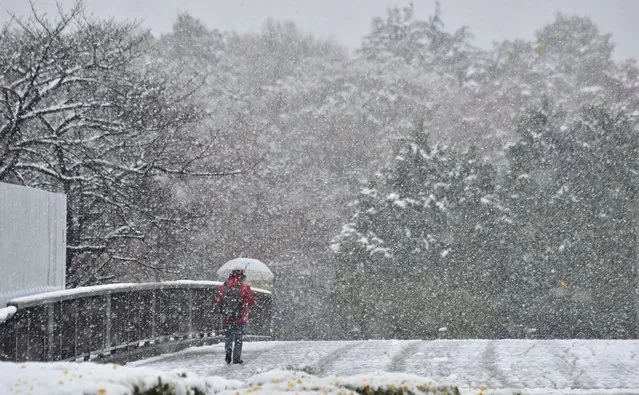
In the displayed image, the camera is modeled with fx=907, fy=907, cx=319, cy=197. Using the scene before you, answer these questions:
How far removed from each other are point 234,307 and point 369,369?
2.79m

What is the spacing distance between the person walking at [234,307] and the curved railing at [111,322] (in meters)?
1.78

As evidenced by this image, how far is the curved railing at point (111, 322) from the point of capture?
454 inches

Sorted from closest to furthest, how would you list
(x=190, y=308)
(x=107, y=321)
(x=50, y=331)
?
(x=50, y=331)
(x=107, y=321)
(x=190, y=308)

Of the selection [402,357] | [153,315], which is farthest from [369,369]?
[153,315]

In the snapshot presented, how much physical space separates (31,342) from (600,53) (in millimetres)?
51593

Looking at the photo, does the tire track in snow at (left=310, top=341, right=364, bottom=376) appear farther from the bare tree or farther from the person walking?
the bare tree

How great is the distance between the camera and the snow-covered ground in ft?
18.5

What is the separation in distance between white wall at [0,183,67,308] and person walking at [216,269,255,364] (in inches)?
108

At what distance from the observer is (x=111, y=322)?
14984mm

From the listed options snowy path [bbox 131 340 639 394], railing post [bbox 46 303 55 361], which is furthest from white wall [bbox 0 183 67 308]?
snowy path [bbox 131 340 639 394]

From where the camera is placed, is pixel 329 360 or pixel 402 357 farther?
pixel 402 357

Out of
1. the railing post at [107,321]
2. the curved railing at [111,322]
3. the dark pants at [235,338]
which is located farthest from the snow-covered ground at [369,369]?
the railing post at [107,321]

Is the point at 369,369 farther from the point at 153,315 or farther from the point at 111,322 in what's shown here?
the point at 153,315

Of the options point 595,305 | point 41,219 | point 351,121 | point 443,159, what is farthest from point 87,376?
point 351,121
